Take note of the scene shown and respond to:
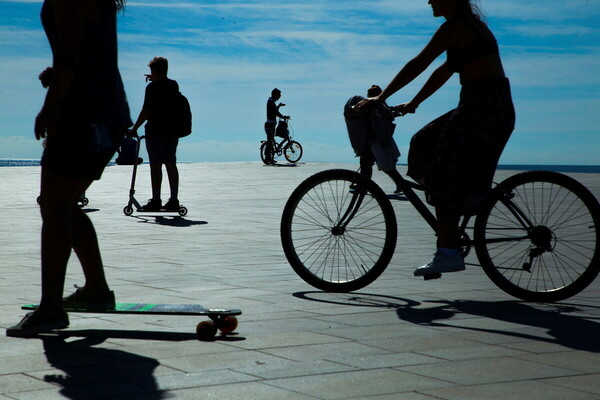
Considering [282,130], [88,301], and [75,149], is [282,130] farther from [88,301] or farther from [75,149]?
[75,149]

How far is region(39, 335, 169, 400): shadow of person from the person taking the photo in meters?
3.69

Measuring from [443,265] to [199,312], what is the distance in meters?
1.72

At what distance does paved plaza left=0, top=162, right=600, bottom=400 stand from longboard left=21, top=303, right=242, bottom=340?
7 cm

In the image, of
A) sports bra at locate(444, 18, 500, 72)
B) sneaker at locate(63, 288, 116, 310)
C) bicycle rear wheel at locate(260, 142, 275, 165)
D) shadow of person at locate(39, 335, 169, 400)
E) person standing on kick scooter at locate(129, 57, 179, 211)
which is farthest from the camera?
bicycle rear wheel at locate(260, 142, 275, 165)

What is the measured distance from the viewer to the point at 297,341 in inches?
184

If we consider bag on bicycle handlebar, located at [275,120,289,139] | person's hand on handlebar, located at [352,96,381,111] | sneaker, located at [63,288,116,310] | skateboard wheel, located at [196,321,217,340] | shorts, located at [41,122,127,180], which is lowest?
skateboard wheel, located at [196,321,217,340]

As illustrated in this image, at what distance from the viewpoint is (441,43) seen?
19.5 feet

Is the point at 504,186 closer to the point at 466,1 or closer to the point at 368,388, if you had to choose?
the point at 466,1

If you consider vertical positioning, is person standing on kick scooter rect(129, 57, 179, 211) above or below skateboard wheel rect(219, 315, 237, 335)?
above

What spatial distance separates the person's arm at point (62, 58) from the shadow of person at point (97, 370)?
991 millimetres

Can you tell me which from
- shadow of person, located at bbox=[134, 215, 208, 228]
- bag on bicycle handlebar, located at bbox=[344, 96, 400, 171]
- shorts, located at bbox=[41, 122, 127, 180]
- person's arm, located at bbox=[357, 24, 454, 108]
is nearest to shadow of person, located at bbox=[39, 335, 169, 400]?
shorts, located at bbox=[41, 122, 127, 180]

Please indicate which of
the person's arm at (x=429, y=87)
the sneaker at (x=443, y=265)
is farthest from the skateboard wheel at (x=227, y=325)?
the person's arm at (x=429, y=87)

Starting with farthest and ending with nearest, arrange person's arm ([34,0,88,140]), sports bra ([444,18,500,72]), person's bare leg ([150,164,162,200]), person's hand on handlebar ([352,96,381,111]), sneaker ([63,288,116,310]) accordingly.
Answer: person's bare leg ([150,164,162,200]) → person's hand on handlebar ([352,96,381,111]) → sports bra ([444,18,500,72]) → sneaker ([63,288,116,310]) → person's arm ([34,0,88,140])

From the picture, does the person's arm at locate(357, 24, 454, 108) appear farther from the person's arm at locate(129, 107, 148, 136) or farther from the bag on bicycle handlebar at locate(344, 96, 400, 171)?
the person's arm at locate(129, 107, 148, 136)
